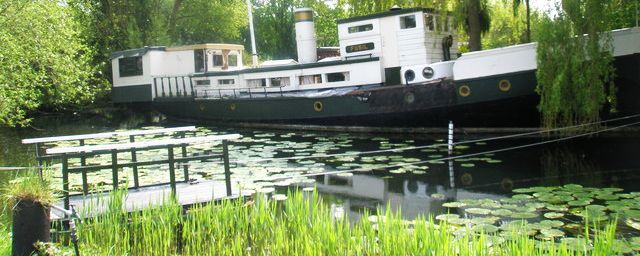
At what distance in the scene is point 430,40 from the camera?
14.6m

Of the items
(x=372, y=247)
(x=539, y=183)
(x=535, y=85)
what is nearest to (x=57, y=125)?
(x=535, y=85)

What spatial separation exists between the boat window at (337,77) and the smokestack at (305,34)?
4.66ft

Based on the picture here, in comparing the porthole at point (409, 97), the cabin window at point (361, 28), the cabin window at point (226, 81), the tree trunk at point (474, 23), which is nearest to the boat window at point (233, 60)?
the cabin window at point (226, 81)

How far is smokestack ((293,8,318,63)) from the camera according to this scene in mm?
17078

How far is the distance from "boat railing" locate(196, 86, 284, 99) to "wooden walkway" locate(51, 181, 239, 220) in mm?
9587

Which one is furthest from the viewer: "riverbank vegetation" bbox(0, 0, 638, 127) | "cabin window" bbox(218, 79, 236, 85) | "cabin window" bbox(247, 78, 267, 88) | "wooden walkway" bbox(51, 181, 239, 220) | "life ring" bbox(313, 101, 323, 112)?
"cabin window" bbox(218, 79, 236, 85)

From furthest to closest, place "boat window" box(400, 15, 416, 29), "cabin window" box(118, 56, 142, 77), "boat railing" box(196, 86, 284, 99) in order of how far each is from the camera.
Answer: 1. "cabin window" box(118, 56, 142, 77)
2. "boat railing" box(196, 86, 284, 99)
3. "boat window" box(400, 15, 416, 29)

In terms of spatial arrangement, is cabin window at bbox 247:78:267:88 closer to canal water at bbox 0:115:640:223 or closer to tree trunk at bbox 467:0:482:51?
canal water at bbox 0:115:640:223

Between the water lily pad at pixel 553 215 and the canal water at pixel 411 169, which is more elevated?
the canal water at pixel 411 169

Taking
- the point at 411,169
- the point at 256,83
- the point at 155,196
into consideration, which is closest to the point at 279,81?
the point at 256,83

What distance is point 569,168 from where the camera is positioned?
931cm

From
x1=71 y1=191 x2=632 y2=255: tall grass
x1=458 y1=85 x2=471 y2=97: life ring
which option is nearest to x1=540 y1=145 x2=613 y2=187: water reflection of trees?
x1=458 y1=85 x2=471 y2=97: life ring

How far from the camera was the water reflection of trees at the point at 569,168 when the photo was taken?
8.33 meters

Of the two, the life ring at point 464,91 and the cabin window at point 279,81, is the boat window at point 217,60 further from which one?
the life ring at point 464,91
